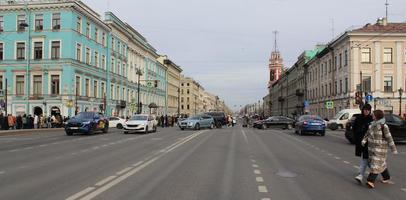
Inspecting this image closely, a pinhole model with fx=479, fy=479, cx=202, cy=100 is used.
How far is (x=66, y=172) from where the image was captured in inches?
473

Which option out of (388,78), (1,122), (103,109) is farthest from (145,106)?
(1,122)

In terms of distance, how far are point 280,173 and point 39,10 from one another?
165 ft

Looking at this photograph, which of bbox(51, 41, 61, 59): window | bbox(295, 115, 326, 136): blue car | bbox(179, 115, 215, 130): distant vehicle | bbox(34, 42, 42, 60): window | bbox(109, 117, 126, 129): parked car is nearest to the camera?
bbox(295, 115, 326, 136): blue car

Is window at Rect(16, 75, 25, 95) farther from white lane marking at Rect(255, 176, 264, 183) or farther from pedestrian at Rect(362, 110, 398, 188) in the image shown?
pedestrian at Rect(362, 110, 398, 188)

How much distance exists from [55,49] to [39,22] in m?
3.78

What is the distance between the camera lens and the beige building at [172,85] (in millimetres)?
122000

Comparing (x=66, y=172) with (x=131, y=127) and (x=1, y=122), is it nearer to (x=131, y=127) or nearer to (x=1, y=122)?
(x=131, y=127)

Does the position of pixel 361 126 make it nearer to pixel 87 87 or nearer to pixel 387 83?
pixel 87 87

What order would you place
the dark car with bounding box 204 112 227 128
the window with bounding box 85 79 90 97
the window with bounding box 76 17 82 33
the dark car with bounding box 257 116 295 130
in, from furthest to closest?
the window with bounding box 85 79 90 97
the window with bounding box 76 17 82 33
the dark car with bounding box 204 112 227 128
the dark car with bounding box 257 116 295 130

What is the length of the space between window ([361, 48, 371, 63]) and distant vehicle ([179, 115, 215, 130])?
23627 millimetres

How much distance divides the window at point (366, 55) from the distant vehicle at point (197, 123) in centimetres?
2363

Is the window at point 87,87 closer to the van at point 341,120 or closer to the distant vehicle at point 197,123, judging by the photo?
the distant vehicle at point 197,123

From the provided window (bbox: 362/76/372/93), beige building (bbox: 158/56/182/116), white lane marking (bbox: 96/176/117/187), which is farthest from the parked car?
beige building (bbox: 158/56/182/116)

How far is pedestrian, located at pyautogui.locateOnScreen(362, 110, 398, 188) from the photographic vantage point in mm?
10000
